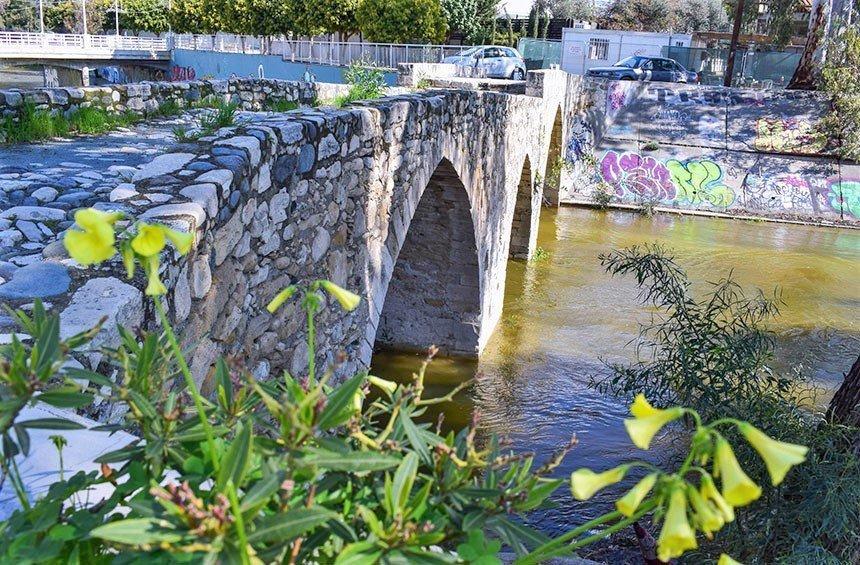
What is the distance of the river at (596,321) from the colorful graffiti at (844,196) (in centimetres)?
68

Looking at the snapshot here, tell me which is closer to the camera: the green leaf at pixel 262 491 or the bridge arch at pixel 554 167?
the green leaf at pixel 262 491

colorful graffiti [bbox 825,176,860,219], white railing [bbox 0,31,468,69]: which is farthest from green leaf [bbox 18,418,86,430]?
white railing [bbox 0,31,468,69]

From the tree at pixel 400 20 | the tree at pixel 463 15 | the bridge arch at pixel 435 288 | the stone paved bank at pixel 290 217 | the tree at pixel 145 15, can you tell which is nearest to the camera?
the stone paved bank at pixel 290 217

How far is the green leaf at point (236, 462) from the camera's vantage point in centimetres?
96

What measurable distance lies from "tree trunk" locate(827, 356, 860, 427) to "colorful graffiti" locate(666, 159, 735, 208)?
13702 millimetres

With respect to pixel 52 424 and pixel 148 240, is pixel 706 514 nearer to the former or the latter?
pixel 148 240

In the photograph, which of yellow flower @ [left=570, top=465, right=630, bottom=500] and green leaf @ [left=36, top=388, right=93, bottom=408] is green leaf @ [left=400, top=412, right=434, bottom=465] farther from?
green leaf @ [left=36, top=388, right=93, bottom=408]

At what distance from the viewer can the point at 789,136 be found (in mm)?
17547

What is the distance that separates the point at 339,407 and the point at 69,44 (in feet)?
123

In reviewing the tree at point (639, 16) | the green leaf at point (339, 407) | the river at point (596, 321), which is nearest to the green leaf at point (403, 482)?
the green leaf at point (339, 407)

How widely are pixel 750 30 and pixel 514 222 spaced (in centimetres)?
2921

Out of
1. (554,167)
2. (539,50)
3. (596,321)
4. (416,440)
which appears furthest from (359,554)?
(539,50)

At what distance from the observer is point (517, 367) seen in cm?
890

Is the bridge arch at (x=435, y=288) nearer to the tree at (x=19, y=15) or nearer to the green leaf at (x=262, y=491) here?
the green leaf at (x=262, y=491)
